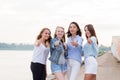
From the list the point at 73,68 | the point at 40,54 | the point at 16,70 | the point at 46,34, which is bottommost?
the point at 16,70

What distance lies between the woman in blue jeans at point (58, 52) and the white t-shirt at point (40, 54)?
0.15m

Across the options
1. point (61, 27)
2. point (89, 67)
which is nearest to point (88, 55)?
point (89, 67)

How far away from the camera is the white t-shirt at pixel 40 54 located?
7863 mm

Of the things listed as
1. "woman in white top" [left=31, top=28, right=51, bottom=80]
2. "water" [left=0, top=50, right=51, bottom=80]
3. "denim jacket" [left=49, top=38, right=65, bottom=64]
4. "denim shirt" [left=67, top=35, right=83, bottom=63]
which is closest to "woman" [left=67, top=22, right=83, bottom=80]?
"denim shirt" [left=67, top=35, right=83, bottom=63]

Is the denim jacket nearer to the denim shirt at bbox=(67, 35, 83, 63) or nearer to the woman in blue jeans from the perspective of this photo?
the woman in blue jeans

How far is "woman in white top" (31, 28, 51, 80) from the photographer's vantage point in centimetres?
785

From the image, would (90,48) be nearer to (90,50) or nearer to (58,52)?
(90,50)

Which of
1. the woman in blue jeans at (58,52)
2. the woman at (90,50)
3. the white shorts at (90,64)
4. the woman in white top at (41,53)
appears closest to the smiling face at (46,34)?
the woman in white top at (41,53)

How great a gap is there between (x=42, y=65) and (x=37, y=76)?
24cm

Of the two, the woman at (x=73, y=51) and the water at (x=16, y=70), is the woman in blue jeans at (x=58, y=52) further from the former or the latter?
the water at (x=16, y=70)

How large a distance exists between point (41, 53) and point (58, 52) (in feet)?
1.22

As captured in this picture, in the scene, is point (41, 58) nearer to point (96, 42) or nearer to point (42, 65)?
point (42, 65)

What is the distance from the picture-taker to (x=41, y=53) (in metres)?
7.91

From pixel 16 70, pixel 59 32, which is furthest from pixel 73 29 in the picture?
pixel 16 70
